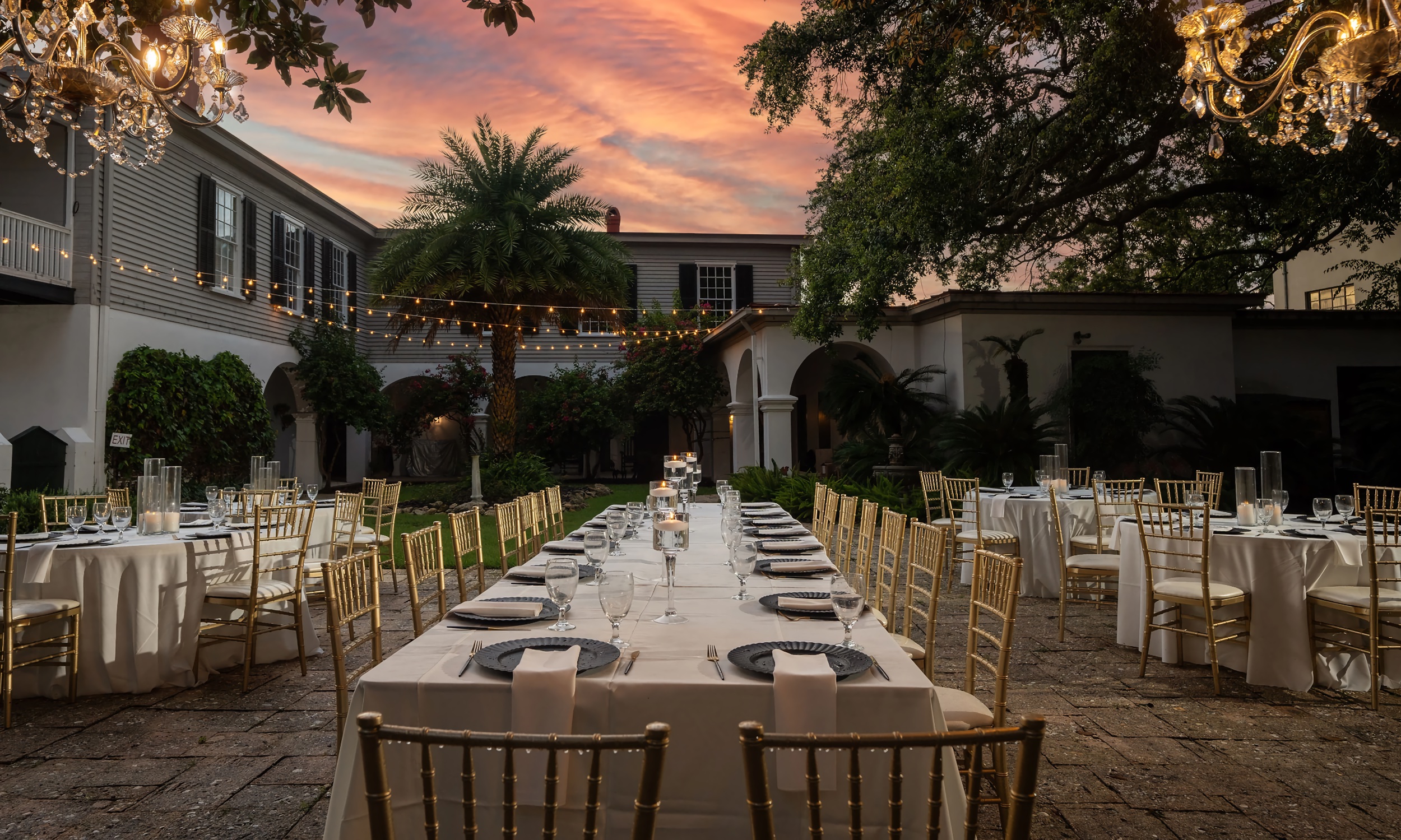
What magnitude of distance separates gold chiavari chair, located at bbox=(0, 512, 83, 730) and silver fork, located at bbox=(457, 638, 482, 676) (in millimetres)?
3038

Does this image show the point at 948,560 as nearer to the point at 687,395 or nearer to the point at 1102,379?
the point at 1102,379

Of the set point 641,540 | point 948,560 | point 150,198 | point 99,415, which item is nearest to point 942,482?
point 948,560

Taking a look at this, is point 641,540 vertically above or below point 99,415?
below

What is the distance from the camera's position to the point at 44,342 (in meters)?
11.0

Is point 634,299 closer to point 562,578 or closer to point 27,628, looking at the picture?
point 27,628

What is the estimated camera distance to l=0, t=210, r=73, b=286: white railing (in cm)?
1001

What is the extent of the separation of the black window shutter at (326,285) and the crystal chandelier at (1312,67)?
1632 centimetres

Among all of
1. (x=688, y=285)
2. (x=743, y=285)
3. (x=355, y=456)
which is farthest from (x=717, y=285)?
(x=355, y=456)

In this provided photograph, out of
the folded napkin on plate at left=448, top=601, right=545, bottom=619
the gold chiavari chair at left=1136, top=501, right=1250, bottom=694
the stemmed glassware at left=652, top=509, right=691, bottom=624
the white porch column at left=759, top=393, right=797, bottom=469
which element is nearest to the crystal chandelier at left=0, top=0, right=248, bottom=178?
the folded napkin on plate at left=448, top=601, right=545, bottom=619

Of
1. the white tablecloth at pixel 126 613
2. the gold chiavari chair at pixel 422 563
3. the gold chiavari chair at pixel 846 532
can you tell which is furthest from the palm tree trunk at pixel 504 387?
the gold chiavari chair at pixel 422 563

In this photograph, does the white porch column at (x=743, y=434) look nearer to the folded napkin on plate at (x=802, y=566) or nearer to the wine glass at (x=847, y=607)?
the folded napkin on plate at (x=802, y=566)

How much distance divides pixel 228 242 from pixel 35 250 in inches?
157

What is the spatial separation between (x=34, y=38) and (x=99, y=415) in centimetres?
898

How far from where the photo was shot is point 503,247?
13742 millimetres
